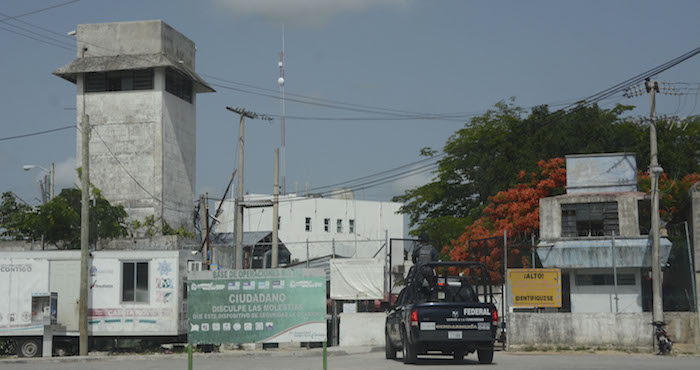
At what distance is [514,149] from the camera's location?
57.7 metres

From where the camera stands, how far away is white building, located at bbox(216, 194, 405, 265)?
81.8 m

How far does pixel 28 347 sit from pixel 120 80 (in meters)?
28.9

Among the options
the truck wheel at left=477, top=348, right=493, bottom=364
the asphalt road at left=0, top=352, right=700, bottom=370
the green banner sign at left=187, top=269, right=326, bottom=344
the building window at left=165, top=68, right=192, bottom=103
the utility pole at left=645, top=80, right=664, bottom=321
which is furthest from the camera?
the building window at left=165, top=68, right=192, bottom=103

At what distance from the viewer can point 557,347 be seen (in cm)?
2486

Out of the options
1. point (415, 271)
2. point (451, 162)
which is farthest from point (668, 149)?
point (415, 271)

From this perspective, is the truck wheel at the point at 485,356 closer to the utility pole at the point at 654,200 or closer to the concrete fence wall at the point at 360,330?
the utility pole at the point at 654,200

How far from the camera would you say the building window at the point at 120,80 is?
52.8 m

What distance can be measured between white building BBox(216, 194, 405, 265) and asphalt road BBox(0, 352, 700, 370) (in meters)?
53.5

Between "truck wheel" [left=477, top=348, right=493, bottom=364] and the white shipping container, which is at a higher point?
the white shipping container

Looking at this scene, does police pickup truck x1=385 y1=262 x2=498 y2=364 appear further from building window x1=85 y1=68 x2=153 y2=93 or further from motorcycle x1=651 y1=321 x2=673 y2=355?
building window x1=85 y1=68 x2=153 y2=93

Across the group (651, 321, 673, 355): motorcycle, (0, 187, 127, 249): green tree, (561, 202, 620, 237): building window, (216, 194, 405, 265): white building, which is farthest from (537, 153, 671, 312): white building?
(216, 194, 405, 265): white building

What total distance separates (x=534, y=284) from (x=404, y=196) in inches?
1596

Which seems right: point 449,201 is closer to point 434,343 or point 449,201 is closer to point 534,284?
point 534,284

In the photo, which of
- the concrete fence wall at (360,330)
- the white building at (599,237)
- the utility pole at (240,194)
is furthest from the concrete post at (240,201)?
the white building at (599,237)
